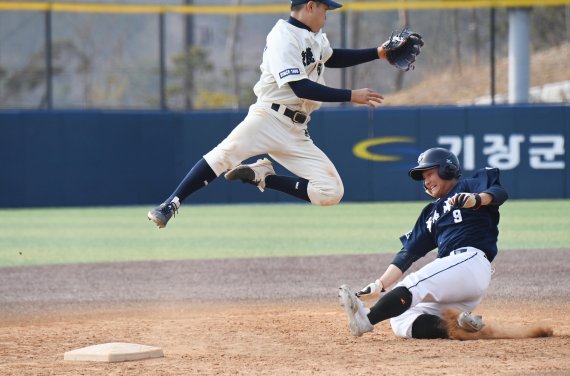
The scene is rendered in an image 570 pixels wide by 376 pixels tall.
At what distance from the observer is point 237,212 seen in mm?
15211

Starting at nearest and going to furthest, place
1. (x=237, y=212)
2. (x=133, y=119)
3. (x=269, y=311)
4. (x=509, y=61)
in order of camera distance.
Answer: (x=269, y=311) → (x=237, y=212) → (x=133, y=119) → (x=509, y=61)

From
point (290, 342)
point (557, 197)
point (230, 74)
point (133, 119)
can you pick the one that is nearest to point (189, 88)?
point (230, 74)

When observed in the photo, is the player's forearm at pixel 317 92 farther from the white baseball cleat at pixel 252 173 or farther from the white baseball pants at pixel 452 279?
the white baseball pants at pixel 452 279

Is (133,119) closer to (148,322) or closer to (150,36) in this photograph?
(150,36)

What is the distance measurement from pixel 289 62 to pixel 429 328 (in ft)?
6.02

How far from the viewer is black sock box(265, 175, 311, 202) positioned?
255 inches

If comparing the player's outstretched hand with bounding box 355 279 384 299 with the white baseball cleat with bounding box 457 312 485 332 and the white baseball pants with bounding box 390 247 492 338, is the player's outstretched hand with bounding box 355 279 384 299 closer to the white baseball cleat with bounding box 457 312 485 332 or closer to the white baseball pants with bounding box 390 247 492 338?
the white baseball pants with bounding box 390 247 492 338

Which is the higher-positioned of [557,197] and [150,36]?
[150,36]

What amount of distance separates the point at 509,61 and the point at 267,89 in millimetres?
11853

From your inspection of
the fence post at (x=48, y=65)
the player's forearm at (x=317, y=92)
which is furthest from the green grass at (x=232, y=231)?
the player's forearm at (x=317, y=92)

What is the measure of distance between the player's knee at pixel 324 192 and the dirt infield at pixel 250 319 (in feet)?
2.49

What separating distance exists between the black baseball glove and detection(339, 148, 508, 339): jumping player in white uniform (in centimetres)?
129

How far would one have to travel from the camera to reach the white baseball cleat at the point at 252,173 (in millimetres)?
6457

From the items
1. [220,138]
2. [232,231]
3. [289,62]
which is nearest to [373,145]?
[220,138]
